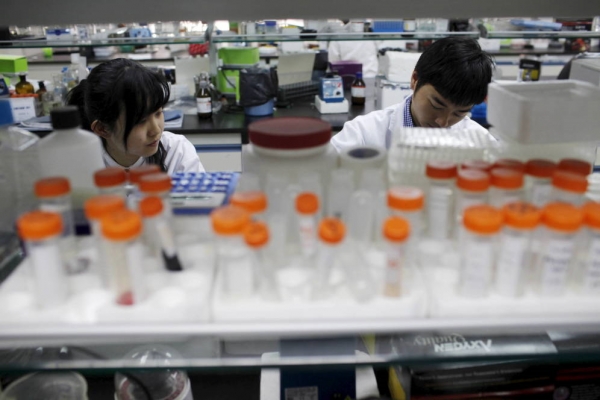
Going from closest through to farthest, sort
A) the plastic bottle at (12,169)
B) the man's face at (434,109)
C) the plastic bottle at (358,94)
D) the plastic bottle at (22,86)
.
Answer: the plastic bottle at (12,169)
the man's face at (434,109)
the plastic bottle at (22,86)
the plastic bottle at (358,94)

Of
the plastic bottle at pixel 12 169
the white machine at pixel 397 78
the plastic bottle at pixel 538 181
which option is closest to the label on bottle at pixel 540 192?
the plastic bottle at pixel 538 181

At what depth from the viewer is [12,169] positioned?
850 millimetres

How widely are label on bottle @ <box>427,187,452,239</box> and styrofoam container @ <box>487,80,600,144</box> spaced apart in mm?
155

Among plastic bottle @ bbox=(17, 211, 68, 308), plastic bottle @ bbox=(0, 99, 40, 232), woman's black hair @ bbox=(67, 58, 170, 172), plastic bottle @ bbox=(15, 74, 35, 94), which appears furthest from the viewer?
plastic bottle @ bbox=(15, 74, 35, 94)

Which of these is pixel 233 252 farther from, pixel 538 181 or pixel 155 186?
pixel 538 181

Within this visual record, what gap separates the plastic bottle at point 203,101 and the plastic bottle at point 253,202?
2312 mm

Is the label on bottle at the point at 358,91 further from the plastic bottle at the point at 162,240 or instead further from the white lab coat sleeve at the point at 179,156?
the plastic bottle at the point at 162,240

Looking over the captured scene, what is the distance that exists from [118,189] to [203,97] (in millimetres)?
2264

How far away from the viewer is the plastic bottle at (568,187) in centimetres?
67

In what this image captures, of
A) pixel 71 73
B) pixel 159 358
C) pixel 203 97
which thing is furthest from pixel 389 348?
pixel 71 73

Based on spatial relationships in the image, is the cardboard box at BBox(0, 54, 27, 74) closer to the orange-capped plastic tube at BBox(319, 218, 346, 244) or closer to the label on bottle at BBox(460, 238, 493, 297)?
the orange-capped plastic tube at BBox(319, 218, 346, 244)

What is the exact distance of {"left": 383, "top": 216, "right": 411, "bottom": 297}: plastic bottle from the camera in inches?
24.6

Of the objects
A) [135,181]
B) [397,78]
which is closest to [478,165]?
[135,181]

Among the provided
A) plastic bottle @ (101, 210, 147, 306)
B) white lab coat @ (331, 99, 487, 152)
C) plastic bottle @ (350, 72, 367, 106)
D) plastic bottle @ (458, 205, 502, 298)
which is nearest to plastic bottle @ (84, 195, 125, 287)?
plastic bottle @ (101, 210, 147, 306)
